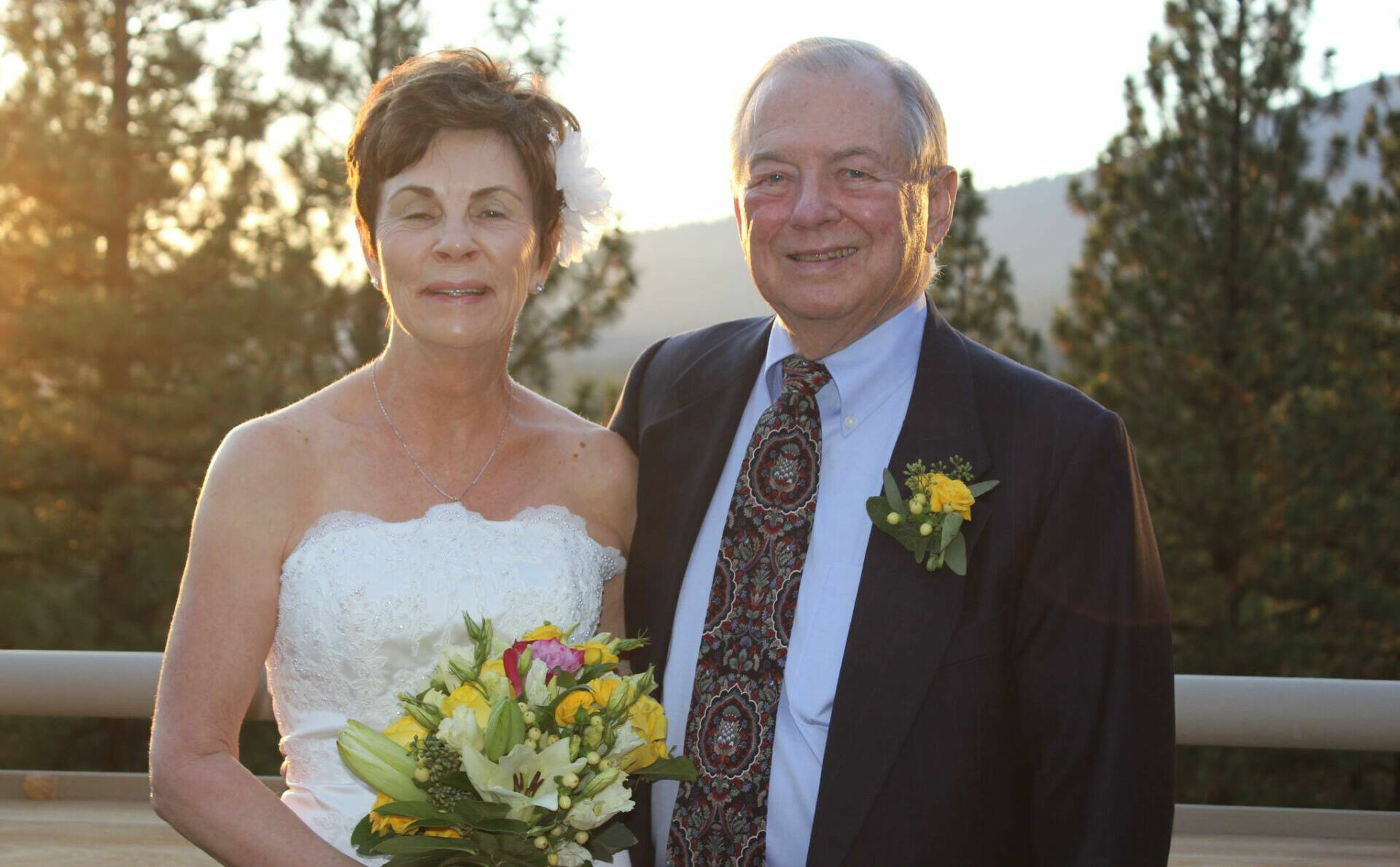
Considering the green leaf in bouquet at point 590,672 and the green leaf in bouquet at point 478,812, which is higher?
the green leaf in bouquet at point 590,672

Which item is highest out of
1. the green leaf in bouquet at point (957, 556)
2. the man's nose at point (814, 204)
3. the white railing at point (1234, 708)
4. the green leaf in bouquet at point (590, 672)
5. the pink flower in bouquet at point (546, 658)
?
the man's nose at point (814, 204)

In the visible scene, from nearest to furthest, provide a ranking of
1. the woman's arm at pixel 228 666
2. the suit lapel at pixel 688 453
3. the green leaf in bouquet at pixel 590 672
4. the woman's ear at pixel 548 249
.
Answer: the green leaf in bouquet at pixel 590 672, the woman's arm at pixel 228 666, the suit lapel at pixel 688 453, the woman's ear at pixel 548 249

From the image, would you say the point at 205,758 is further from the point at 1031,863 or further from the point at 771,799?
the point at 1031,863

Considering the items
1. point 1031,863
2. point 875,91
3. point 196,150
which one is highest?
point 196,150

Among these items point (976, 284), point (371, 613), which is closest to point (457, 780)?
point (371, 613)

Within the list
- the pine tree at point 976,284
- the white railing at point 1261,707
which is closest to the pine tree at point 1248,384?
the pine tree at point 976,284

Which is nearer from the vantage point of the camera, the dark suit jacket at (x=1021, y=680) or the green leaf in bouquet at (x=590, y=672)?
the green leaf in bouquet at (x=590, y=672)

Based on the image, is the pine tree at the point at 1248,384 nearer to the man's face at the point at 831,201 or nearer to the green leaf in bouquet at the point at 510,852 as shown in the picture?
the man's face at the point at 831,201

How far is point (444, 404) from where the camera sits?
404 cm

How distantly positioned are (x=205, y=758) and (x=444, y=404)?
46.0 inches

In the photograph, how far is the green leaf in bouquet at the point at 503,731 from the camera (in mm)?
2686

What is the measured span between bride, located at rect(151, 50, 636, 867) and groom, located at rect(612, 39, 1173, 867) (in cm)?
48

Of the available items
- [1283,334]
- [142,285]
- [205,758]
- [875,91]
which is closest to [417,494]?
[205,758]

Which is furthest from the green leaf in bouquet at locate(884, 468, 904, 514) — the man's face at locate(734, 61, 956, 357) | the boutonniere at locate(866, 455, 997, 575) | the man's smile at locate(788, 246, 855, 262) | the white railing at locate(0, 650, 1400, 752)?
the white railing at locate(0, 650, 1400, 752)
